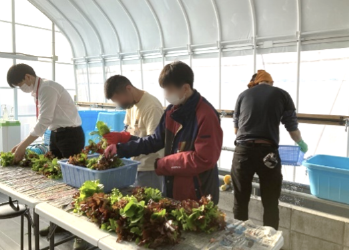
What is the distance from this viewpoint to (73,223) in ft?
5.16

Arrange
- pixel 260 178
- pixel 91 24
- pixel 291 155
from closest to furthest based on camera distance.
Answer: pixel 260 178
pixel 291 155
pixel 91 24

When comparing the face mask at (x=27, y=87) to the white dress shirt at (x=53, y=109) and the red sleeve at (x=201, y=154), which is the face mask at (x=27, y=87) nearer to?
the white dress shirt at (x=53, y=109)

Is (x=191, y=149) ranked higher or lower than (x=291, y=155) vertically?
higher

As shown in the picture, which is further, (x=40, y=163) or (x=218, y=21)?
(x=218, y=21)

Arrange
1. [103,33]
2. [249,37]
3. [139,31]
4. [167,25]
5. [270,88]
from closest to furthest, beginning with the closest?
[270,88]
[249,37]
[167,25]
[139,31]
[103,33]

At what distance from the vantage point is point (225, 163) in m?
4.59

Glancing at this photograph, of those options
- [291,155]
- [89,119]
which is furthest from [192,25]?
[291,155]

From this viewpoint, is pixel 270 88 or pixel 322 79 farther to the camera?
pixel 322 79

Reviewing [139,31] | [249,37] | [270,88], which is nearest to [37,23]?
[139,31]

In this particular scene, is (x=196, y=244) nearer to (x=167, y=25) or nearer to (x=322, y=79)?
(x=322, y=79)

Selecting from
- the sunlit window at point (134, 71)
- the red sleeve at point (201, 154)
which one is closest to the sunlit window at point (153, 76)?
the sunlit window at point (134, 71)

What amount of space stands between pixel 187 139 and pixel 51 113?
5.27 feet

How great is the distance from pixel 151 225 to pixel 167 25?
4.34 m

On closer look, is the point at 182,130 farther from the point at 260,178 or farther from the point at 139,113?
the point at 260,178
